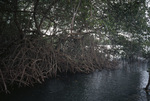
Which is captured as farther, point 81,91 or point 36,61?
point 36,61

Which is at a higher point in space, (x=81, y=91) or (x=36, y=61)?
(x=36, y=61)

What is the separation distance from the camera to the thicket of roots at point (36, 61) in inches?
208

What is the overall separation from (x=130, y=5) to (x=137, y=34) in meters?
2.80

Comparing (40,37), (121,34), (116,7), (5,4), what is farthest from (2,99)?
(121,34)

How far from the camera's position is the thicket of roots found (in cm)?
527

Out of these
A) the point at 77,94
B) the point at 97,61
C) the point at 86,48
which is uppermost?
the point at 86,48

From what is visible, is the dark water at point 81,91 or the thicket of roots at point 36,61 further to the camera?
the thicket of roots at point 36,61

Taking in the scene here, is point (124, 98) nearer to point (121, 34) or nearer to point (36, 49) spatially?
point (36, 49)

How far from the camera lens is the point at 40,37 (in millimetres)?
6215

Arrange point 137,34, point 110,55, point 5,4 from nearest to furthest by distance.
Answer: point 5,4 → point 137,34 → point 110,55

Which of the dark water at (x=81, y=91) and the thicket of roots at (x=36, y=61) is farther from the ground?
the thicket of roots at (x=36, y=61)

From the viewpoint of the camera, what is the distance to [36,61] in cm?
605

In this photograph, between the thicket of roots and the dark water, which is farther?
the thicket of roots

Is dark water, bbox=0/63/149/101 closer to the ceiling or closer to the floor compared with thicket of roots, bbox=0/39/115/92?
closer to the floor
